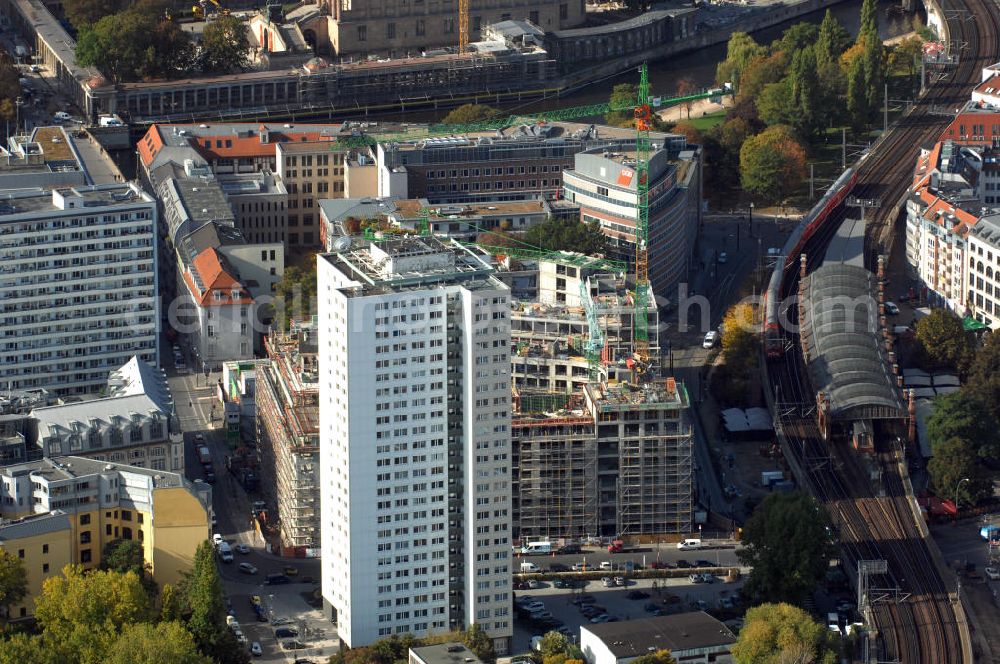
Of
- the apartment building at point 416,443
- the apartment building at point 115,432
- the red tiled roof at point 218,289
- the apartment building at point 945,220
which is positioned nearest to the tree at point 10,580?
the apartment building at point 115,432

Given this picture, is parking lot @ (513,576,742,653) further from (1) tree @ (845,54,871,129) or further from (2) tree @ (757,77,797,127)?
(1) tree @ (845,54,871,129)

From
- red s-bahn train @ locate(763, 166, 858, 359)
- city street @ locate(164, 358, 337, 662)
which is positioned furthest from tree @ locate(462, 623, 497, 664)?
red s-bahn train @ locate(763, 166, 858, 359)

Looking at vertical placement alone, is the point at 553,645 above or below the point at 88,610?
below

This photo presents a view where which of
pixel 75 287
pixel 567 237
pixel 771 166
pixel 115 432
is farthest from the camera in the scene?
pixel 771 166

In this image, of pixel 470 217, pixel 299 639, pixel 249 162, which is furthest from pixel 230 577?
pixel 249 162

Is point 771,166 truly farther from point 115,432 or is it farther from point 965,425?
point 115,432

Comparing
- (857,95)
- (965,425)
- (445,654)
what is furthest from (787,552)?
(857,95)
